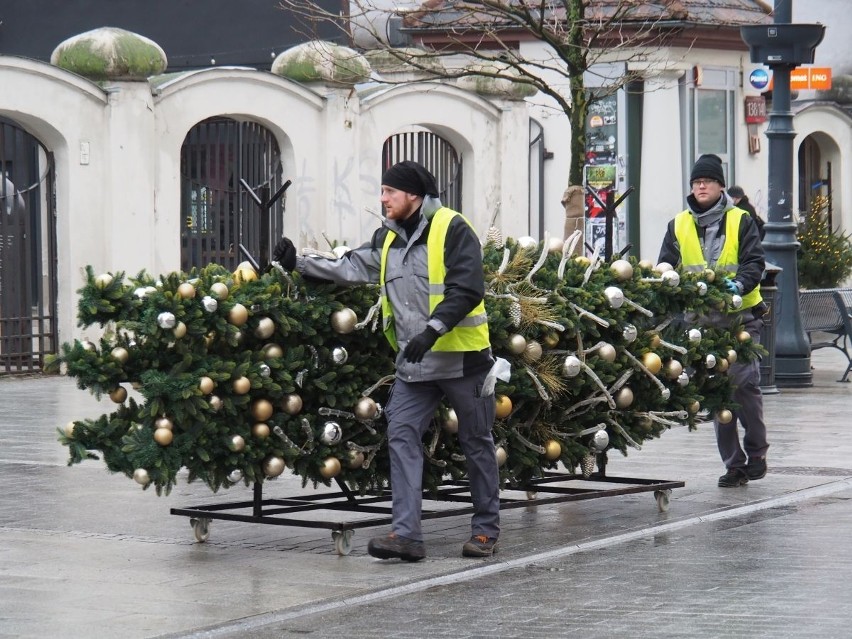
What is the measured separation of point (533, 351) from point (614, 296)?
55 cm

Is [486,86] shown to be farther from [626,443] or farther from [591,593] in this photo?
[591,593]

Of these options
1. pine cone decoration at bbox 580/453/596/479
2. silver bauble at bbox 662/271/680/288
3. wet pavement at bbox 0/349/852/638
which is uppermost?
silver bauble at bbox 662/271/680/288

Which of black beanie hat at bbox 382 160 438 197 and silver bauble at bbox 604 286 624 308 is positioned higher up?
black beanie hat at bbox 382 160 438 197

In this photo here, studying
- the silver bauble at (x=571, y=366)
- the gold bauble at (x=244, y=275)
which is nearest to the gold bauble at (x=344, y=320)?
the gold bauble at (x=244, y=275)

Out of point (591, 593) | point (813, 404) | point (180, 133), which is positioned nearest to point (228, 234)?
point (180, 133)

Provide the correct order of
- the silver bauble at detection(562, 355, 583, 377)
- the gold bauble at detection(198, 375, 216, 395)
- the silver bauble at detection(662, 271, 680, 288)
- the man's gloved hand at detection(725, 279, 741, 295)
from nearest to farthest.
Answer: the gold bauble at detection(198, 375, 216, 395) < the silver bauble at detection(562, 355, 583, 377) < the silver bauble at detection(662, 271, 680, 288) < the man's gloved hand at detection(725, 279, 741, 295)

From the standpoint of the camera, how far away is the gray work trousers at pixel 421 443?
7246mm

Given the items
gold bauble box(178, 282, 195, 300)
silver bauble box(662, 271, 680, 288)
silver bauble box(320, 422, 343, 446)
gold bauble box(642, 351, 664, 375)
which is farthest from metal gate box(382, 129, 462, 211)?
gold bauble box(178, 282, 195, 300)

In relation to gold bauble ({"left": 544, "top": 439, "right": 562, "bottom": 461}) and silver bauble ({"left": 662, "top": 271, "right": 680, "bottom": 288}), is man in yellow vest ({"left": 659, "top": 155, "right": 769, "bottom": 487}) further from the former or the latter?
gold bauble ({"left": 544, "top": 439, "right": 562, "bottom": 461})

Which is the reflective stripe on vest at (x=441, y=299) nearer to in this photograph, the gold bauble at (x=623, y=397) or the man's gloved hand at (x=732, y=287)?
the gold bauble at (x=623, y=397)

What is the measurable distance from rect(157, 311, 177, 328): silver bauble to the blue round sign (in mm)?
19424

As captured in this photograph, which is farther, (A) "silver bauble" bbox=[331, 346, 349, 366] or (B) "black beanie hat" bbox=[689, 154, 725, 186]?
(B) "black beanie hat" bbox=[689, 154, 725, 186]

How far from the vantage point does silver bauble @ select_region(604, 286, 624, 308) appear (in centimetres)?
826

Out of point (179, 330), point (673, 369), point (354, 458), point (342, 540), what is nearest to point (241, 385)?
point (179, 330)
